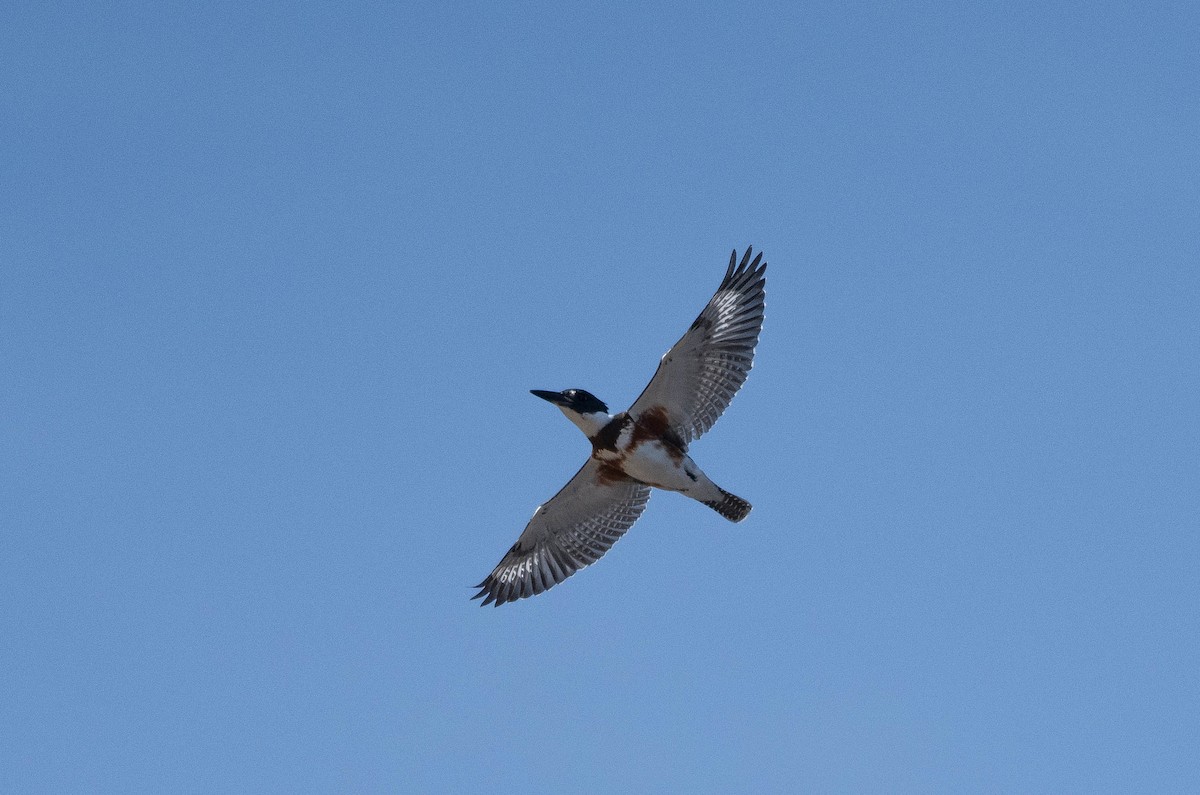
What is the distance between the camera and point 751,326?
57.4 feet

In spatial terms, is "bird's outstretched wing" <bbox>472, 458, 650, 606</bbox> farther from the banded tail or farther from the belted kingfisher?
the banded tail

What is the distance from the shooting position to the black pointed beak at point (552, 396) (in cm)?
1766

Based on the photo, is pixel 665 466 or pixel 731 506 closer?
pixel 665 466

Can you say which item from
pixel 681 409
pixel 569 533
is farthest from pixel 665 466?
pixel 569 533

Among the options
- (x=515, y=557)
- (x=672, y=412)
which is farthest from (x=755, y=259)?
(x=515, y=557)

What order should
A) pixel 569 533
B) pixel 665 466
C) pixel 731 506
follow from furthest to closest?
pixel 569 533
pixel 731 506
pixel 665 466

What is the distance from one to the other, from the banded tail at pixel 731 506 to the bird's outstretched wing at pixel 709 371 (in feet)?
2.35

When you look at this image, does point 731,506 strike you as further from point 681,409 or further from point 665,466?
point 681,409

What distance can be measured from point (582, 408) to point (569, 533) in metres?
1.75

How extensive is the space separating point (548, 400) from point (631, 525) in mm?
1771

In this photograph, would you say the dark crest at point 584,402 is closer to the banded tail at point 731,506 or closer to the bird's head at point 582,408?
the bird's head at point 582,408

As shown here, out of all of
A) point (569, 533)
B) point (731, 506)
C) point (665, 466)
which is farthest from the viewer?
point (569, 533)

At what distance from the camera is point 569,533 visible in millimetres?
18531

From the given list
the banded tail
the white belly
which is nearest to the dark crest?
the white belly
